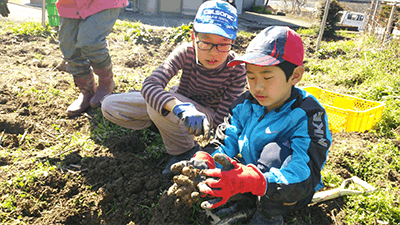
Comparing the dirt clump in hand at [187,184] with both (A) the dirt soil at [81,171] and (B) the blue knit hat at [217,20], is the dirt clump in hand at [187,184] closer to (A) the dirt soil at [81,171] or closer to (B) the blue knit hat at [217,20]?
(A) the dirt soil at [81,171]

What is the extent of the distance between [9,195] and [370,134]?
2794 mm

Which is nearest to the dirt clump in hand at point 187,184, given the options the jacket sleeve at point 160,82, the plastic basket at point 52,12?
the jacket sleeve at point 160,82

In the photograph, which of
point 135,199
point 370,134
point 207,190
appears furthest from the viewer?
point 370,134

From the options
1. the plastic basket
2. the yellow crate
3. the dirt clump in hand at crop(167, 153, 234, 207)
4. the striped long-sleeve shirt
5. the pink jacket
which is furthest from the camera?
the plastic basket

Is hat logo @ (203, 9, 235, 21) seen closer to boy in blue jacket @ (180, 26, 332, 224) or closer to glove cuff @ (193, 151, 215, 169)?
boy in blue jacket @ (180, 26, 332, 224)

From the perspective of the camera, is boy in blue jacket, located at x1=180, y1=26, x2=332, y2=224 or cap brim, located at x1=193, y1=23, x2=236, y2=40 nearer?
boy in blue jacket, located at x1=180, y1=26, x2=332, y2=224

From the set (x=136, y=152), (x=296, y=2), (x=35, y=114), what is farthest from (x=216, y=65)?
(x=296, y=2)

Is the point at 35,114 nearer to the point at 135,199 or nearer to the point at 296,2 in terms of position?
the point at 135,199

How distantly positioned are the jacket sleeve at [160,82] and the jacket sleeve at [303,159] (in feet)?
2.89

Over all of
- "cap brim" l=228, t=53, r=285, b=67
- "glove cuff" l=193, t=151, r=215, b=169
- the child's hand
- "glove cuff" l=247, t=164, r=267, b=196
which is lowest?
"glove cuff" l=193, t=151, r=215, b=169

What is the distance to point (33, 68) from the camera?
393 centimetres

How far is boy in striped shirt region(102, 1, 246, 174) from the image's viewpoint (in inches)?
77.5

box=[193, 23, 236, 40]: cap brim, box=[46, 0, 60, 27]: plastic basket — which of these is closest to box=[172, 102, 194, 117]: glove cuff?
box=[193, 23, 236, 40]: cap brim

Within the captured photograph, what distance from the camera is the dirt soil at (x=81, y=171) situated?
71.8 inches
